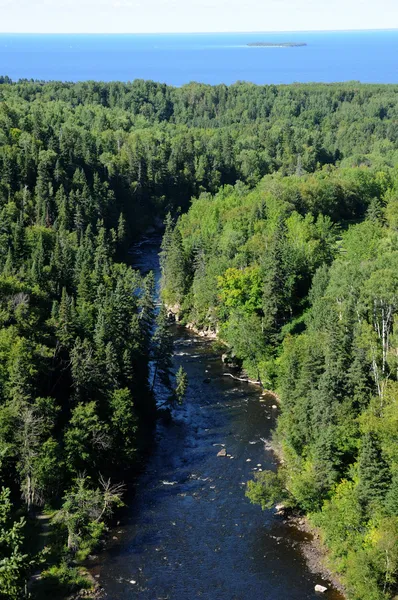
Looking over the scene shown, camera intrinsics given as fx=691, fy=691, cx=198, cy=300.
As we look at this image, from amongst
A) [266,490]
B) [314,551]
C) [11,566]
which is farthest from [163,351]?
[11,566]

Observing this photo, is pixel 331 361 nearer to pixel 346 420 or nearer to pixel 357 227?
pixel 346 420

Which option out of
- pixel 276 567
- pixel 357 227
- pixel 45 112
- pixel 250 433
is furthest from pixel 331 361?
pixel 45 112

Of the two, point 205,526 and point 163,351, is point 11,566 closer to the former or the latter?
point 205,526

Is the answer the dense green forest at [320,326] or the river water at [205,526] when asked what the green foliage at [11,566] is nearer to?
the river water at [205,526]

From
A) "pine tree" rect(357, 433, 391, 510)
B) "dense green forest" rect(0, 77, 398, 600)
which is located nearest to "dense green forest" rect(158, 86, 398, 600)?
"pine tree" rect(357, 433, 391, 510)

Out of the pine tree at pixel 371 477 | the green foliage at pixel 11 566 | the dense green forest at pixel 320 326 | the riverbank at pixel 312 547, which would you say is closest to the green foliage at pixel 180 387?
the dense green forest at pixel 320 326

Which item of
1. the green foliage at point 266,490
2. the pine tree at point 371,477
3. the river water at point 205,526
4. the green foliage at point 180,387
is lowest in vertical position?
the river water at point 205,526

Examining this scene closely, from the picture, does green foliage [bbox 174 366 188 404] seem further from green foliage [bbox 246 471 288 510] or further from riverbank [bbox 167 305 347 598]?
green foliage [bbox 246 471 288 510]
